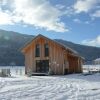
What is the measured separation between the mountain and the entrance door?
272ft

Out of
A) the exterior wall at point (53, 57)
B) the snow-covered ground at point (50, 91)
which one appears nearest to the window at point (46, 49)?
the exterior wall at point (53, 57)

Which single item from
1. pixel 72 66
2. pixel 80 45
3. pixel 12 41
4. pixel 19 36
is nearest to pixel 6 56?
pixel 12 41

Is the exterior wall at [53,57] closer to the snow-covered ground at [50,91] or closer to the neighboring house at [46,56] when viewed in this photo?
the neighboring house at [46,56]

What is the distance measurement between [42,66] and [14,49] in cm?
10118

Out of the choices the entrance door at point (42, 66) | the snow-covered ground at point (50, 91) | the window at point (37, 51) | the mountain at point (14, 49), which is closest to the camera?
the snow-covered ground at point (50, 91)

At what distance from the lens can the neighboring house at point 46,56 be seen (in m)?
36.9

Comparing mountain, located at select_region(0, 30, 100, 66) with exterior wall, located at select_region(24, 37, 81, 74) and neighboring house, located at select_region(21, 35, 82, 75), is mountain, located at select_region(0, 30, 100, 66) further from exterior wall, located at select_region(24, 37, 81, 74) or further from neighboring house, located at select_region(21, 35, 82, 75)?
neighboring house, located at select_region(21, 35, 82, 75)

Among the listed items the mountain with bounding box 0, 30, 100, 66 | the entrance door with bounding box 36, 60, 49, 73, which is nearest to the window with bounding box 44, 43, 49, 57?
the entrance door with bounding box 36, 60, 49, 73

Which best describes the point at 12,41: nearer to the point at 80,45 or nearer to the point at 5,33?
the point at 5,33

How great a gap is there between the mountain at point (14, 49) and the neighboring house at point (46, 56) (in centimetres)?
8209

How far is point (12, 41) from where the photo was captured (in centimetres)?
14738

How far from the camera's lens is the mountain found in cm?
13175

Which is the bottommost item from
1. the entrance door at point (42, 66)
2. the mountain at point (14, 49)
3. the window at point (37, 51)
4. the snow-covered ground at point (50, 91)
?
the snow-covered ground at point (50, 91)

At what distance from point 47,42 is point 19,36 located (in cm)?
12379
